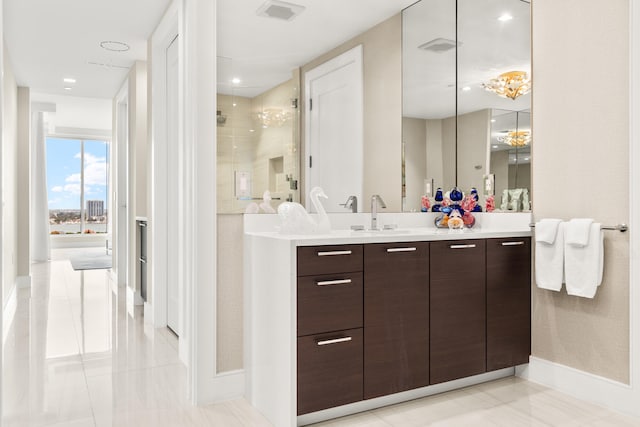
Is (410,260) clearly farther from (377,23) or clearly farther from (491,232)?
(377,23)

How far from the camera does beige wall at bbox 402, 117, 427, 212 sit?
3133 mm

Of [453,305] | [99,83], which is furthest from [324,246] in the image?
[99,83]

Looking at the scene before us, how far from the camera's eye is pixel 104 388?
2602mm

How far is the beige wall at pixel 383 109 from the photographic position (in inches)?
117

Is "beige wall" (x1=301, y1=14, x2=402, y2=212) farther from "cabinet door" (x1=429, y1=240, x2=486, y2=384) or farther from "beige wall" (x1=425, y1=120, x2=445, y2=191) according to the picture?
"cabinet door" (x1=429, y1=240, x2=486, y2=384)

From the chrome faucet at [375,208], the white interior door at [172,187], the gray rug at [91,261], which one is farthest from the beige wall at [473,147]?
the gray rug at [91,261]

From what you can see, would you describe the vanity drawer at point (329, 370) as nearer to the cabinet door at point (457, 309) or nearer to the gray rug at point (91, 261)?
the cabinet door at point (457, 309)

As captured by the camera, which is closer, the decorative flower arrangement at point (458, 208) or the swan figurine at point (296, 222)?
the swan figurine at point (296, 222)

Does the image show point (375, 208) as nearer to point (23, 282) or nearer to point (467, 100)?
point (467, 100)

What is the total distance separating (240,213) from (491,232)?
140 centimetres

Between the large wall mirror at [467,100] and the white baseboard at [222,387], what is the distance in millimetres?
1489

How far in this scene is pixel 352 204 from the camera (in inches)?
113

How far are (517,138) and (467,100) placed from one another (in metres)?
0.46

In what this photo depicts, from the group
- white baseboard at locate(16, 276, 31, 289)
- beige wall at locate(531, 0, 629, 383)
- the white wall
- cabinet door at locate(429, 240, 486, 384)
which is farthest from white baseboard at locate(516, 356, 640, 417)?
the white wall
